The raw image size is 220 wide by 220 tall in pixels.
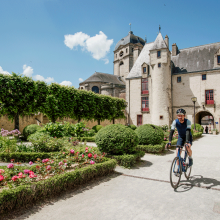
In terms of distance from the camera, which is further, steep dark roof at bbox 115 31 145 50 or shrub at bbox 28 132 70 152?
steep dark roof at bbox 115 31 145 50

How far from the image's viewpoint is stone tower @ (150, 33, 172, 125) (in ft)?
79.8

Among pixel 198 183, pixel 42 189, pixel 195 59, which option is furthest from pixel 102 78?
pixel 42 189

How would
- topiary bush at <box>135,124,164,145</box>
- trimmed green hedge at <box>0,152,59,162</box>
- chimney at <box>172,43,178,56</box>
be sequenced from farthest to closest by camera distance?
chimney at <box>172,43,178,56</box> < topiary bush at <box>135,124,164,145</box> < trimmed green hedge at <box>0,152,59,162</box>

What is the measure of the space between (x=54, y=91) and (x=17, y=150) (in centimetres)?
1131

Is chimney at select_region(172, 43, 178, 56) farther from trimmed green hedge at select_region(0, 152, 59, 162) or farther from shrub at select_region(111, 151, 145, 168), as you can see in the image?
trimmed green hedge at select_region(0, 152, 59, 162)

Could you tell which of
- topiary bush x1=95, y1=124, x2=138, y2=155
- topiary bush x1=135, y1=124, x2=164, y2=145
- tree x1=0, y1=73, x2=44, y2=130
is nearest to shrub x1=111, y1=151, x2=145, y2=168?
topiary bush x1=95, y1=124, x2=138, y2=155

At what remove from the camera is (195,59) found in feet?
85.5

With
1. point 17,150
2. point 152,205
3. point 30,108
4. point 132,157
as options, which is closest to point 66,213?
point 152,205

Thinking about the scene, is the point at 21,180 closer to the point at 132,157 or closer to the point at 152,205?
the point at 152,205

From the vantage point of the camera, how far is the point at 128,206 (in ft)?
10.3

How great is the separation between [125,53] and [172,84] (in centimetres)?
2405

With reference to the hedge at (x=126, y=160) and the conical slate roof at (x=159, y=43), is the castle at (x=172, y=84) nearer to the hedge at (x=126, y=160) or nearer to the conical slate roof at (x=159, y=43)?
the conical slate roof at (x=159, y=43)

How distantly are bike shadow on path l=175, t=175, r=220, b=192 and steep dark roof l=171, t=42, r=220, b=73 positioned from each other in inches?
941

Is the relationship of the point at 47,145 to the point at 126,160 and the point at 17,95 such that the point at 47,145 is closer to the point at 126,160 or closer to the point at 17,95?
the point at 126,160
